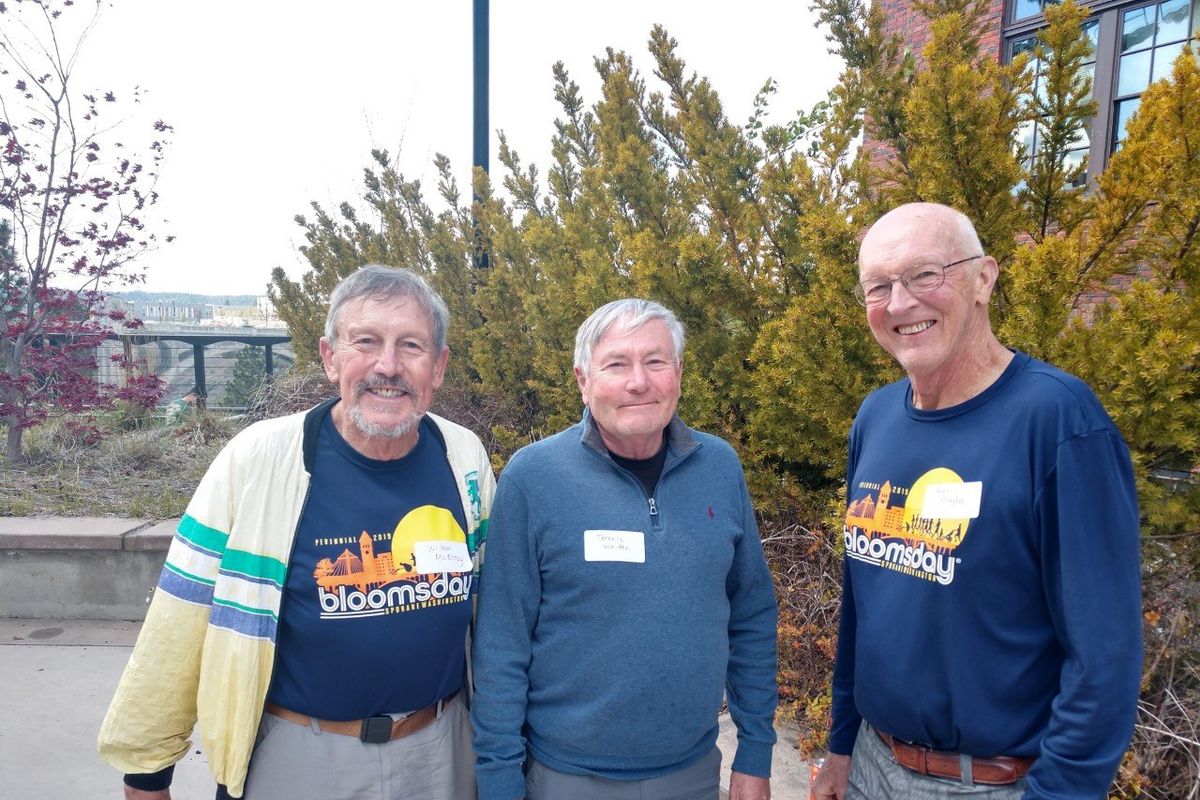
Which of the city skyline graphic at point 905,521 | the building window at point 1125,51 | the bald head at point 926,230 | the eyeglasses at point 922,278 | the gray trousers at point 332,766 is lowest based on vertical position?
the gray trousers at point 332,766

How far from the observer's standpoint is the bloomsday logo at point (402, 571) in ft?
6.15

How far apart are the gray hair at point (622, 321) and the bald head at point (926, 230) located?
52cm

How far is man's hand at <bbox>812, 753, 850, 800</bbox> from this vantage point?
2.00m

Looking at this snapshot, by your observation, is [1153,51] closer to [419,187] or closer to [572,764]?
[419,187]

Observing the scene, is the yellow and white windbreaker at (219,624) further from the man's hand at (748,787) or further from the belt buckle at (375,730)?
the man's hand at (748,787)

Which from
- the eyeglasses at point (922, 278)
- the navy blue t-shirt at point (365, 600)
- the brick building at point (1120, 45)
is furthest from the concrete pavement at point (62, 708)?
the brick building at point (1120, 45)

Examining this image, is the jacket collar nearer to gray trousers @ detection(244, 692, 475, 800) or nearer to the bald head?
the bald head

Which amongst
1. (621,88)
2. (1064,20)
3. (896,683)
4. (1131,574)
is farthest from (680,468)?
(621,88)

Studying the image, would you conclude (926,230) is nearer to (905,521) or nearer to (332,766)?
(905,521)

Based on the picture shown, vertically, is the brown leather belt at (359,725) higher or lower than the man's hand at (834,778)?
higher

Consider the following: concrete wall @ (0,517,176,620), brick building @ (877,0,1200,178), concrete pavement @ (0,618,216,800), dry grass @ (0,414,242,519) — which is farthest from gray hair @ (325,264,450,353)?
brick building @ (877,0,1200,178)

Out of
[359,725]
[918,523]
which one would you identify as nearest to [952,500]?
[918,523]

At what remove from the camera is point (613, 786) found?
5.96 feet

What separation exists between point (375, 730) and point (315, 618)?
313 millimetres
